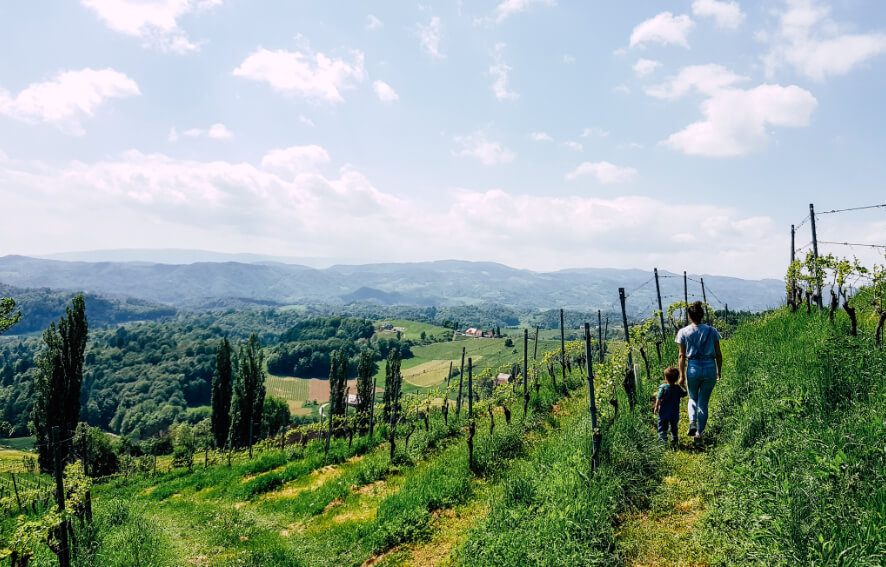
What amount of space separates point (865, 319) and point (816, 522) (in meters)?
8.93

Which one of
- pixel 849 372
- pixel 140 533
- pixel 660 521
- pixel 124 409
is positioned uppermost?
pixel 849 372

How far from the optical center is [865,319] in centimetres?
934

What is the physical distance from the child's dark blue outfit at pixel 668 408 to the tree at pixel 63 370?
59.9 feet

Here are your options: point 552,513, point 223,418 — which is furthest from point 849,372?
point 223,418

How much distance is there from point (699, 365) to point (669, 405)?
107cm

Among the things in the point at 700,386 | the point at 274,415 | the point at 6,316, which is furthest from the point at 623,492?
the point at 274,415

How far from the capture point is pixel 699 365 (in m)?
7.20

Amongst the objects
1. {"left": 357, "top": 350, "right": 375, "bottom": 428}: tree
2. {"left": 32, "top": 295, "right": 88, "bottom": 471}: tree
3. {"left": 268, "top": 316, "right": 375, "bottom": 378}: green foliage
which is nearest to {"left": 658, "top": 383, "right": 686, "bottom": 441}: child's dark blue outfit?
{"left": 32, "top": 295, "right": 88, "bottom": 471}: tree

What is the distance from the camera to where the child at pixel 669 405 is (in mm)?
7613

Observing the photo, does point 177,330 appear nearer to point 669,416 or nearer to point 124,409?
point 124,409

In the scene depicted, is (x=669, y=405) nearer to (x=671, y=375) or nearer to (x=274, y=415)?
(x=671, y=375)

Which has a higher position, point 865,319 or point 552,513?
point 865,319

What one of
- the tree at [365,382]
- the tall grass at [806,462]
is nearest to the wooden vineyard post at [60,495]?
the tall grass at [806,462]

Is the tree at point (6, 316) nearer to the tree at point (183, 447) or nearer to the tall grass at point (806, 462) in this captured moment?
the tall grass at point (806, 462)
